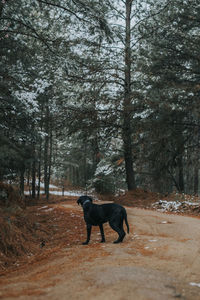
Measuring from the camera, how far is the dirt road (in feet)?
8.17

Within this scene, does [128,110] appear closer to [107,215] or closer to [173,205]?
[173,205]

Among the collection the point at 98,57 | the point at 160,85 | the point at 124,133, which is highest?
the point at 98,57

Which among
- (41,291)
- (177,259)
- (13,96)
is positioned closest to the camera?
(41,291)

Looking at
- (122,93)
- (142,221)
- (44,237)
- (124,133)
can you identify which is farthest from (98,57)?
(44,237)

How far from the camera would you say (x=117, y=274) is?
9.87ft

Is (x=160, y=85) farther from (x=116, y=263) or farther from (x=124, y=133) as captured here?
(x=116, y=263)

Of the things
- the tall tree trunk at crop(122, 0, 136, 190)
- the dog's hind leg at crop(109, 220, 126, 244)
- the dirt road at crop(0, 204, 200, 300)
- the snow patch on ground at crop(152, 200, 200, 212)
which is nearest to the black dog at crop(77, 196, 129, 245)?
the dog's hind leg at crop(109, 220, 126, 244)

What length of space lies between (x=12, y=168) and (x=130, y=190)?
10725mm

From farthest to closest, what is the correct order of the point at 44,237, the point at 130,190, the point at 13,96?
the point at 130,190 < the point at 13,96 < the point at 44,237

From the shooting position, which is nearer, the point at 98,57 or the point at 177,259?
the point at 177,259

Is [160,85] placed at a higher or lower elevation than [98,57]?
lower

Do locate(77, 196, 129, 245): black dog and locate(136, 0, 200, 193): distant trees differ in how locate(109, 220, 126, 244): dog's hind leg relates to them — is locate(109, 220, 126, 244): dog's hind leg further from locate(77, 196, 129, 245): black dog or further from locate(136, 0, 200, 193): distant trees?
locate(136, 0, 200, 193): distant trees

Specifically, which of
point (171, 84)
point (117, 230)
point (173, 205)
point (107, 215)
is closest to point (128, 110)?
point (171, 84)

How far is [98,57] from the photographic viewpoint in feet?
45.8
